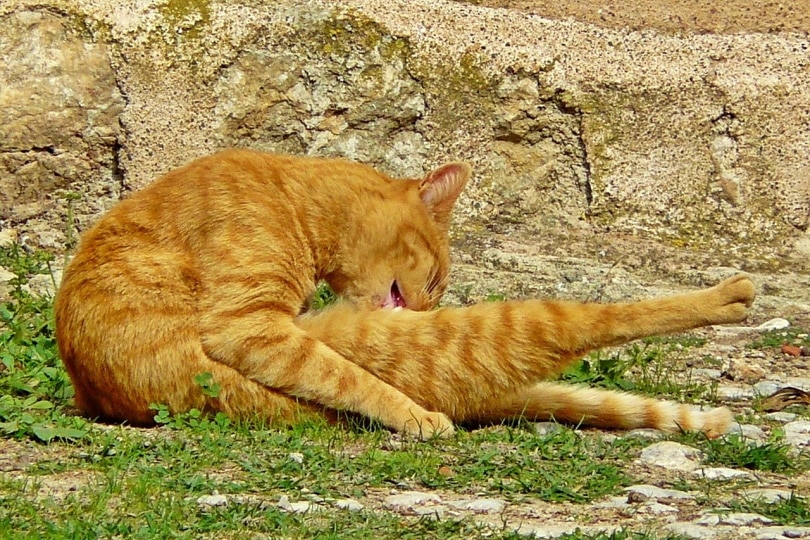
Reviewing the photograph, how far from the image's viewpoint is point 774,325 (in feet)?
19.4

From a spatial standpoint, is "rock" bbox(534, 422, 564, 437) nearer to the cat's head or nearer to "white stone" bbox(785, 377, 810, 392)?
the cat's head

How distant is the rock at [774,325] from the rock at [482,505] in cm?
271

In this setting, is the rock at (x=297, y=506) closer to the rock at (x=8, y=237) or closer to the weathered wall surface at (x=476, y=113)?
the weathered wall surface at (x=476, y=113)

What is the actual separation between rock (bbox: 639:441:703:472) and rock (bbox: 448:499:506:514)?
71cm

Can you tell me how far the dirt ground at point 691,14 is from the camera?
20.5 ft

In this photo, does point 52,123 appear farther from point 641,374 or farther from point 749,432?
point 749,432

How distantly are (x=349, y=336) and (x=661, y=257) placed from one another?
7.19ft

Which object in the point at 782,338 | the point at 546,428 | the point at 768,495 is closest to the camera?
the point at 768,495

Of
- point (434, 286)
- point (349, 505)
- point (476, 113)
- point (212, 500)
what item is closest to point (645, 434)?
point (434, 286)

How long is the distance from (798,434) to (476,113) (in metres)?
2.59

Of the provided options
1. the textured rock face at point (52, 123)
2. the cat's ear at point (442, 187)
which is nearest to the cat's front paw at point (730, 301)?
the cat's ear at point (442, 187)

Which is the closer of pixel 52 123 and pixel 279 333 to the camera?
pixel 279 333

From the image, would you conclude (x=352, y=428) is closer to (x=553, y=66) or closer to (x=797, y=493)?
(x=797, y=493)

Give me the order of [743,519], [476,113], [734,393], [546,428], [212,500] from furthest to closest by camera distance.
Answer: [476,113] < [734,393] < [546,428] < [212,500] < [743,519]
